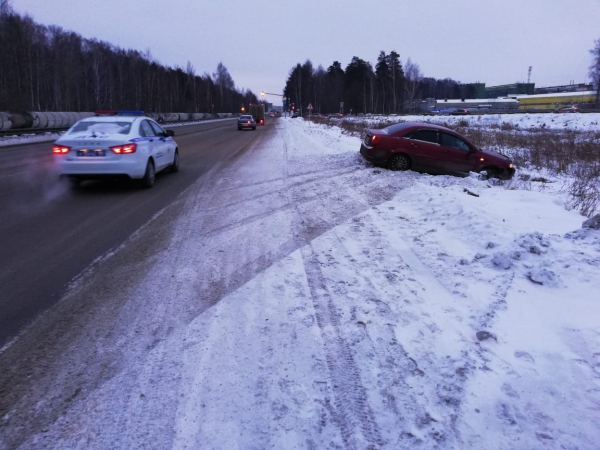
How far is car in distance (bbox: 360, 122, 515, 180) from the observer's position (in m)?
11.4

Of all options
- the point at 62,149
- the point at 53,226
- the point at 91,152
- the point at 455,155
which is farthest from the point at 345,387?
the point at 455,155

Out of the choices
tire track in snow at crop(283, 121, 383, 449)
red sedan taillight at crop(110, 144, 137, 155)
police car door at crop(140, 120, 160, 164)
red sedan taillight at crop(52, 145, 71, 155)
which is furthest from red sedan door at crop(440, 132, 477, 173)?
red sedan taillight at crop(52, 145, 71, 155)

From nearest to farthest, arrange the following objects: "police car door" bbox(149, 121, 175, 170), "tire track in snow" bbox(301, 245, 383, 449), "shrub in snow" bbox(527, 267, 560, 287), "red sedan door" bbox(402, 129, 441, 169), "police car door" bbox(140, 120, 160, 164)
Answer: "tire track in snow" bbox(301, 245, 383, 449) → "shrub in snow" bbox(527, 267, 560, 287) → "police car door" bbox(140, 120, 160, 164) → "police car door" bbox(149, 121, 175, 170) → "red sedan door" bbox(402, 129, 441, 169)

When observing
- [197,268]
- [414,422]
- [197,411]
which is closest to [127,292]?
[197,268]

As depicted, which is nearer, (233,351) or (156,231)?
(233,351)

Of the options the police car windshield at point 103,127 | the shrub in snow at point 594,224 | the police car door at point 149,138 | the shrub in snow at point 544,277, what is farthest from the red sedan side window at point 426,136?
the shrub in snow at point 544,277

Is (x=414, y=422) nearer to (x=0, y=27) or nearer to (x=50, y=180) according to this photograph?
(x=50, y=180)

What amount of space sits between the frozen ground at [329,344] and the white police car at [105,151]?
10.0 feet

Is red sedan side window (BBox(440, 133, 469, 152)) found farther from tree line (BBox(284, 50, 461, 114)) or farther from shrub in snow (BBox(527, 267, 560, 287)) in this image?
tree line (BBox(284, 50, 461, 114))

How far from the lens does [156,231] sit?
616 cm

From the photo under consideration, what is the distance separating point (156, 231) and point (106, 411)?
392cm

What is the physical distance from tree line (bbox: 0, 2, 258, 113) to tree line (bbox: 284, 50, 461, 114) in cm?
3135

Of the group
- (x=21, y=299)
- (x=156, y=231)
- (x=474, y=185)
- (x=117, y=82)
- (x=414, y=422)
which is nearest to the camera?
(x=414, y=422)

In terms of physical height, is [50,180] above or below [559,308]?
above
